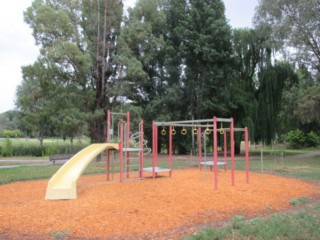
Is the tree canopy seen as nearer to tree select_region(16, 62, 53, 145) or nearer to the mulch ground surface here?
tree select_region(16, 62, 53, 145)

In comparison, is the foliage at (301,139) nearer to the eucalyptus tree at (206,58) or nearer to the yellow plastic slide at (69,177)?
the eucalyptus tree at (206,58)

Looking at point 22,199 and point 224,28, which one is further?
point 224,28

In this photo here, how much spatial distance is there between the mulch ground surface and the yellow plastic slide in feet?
0.99

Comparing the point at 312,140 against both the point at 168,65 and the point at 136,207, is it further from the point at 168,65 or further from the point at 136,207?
the point at 136,207

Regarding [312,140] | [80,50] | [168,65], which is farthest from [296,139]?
[80,50]

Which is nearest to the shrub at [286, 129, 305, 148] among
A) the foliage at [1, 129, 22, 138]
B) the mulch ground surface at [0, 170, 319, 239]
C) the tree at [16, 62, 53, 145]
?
the tree at [16, 62, 53, 145]

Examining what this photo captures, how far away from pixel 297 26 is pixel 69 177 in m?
17.9

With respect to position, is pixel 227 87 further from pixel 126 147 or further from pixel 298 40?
pixel 126 147

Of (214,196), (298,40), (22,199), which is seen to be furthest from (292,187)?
(298,40)

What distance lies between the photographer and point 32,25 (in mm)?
22156

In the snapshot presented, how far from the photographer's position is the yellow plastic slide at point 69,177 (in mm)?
8250

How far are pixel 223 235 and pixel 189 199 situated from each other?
306 centimetres

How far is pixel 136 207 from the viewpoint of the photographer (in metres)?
7.28

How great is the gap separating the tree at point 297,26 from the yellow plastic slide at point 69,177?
15073 mm
